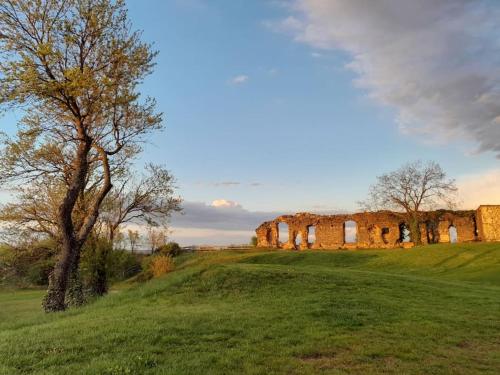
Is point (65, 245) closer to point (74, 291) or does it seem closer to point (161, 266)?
point (74, 291)

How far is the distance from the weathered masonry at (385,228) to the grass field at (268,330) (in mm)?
32777

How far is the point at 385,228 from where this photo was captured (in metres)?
49.9

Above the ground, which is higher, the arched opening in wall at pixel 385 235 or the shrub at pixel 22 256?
the arched opening in wall at pixel 385 235

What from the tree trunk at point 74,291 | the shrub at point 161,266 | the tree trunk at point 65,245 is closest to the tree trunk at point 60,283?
the tree trunk at point 65,245

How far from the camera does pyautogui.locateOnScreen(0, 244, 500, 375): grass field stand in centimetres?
694

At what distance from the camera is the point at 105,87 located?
17.7 m

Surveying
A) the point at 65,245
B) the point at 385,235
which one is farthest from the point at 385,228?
the point at 65,245

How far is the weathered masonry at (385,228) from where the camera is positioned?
47688 mm

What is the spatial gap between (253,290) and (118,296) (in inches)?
200

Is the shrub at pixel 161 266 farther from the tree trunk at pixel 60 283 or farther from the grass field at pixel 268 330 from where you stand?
the grass field at pixel 268 330

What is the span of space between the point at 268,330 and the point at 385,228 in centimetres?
4365

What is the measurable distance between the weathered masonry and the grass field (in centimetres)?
3278

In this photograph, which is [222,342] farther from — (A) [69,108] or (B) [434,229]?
(B) [434,229]

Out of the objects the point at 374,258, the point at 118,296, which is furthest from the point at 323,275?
the point at 374,258
